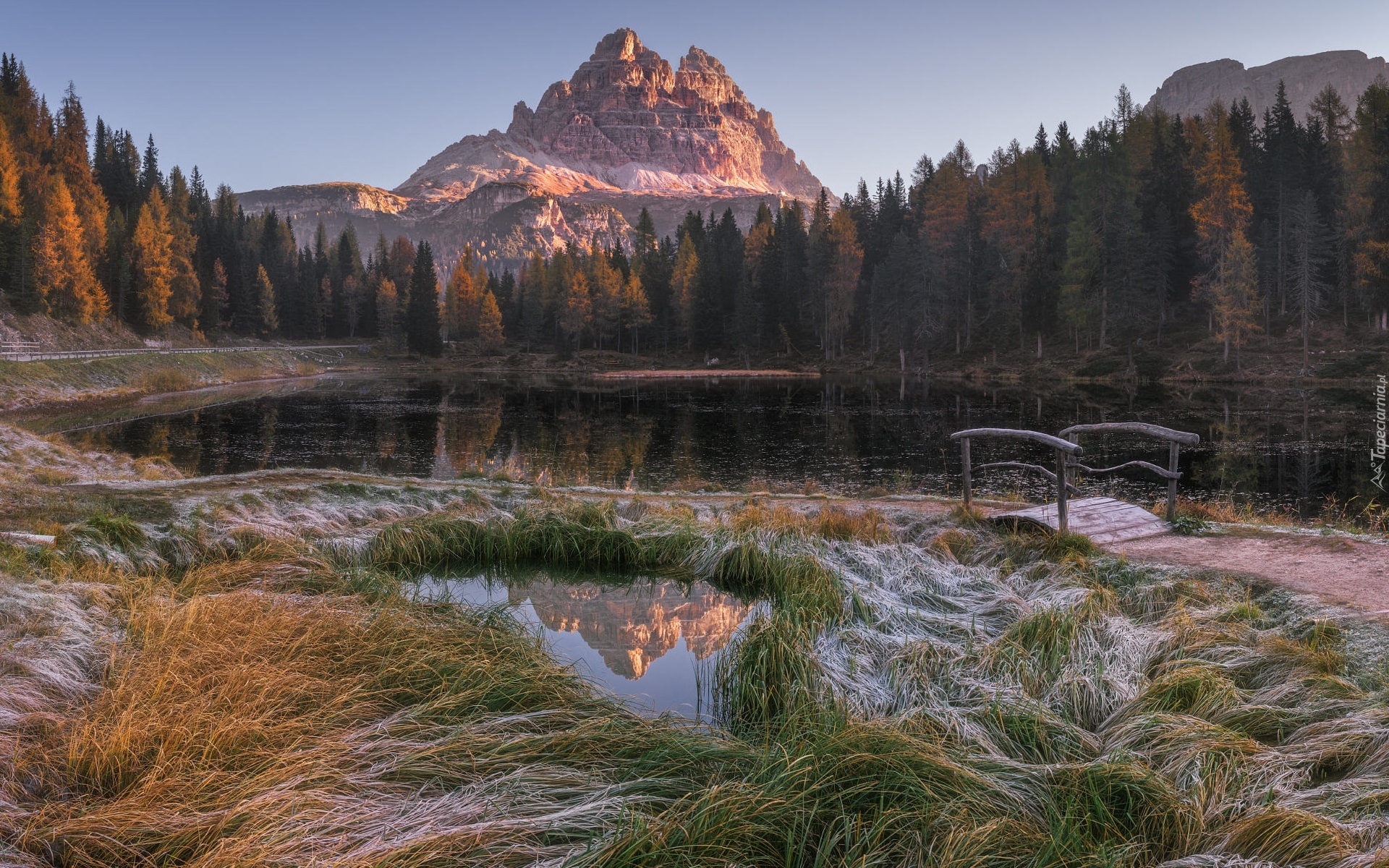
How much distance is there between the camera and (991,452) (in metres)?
25.7

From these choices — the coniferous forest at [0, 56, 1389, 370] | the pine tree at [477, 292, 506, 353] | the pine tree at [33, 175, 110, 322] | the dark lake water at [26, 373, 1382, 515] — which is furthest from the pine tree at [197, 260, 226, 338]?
the dark lake water at [26, 373, 1382, 515]

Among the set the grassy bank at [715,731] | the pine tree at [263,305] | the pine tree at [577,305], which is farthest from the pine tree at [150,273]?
the grassy bank at [715,731]

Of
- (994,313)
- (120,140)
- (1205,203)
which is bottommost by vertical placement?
(994,313)

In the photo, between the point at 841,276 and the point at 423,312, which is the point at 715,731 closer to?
the point at 841,276

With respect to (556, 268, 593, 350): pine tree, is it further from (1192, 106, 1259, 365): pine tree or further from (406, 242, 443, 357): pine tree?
(1192, 106, 1259, 365): pine tree

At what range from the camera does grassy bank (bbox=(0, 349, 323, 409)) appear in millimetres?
36781

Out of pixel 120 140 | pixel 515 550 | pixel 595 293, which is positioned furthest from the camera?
pixel 120 140

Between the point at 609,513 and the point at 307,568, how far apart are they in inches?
176

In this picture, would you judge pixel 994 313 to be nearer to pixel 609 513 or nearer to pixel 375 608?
pixel 609 513

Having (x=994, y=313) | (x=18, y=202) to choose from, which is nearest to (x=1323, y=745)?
(x=994, y=313)

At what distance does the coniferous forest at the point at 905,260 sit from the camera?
53.7m

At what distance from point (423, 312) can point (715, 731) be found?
91.0 meters

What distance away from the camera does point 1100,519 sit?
39.1ft

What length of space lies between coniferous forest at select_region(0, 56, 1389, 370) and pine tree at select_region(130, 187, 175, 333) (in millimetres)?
187
